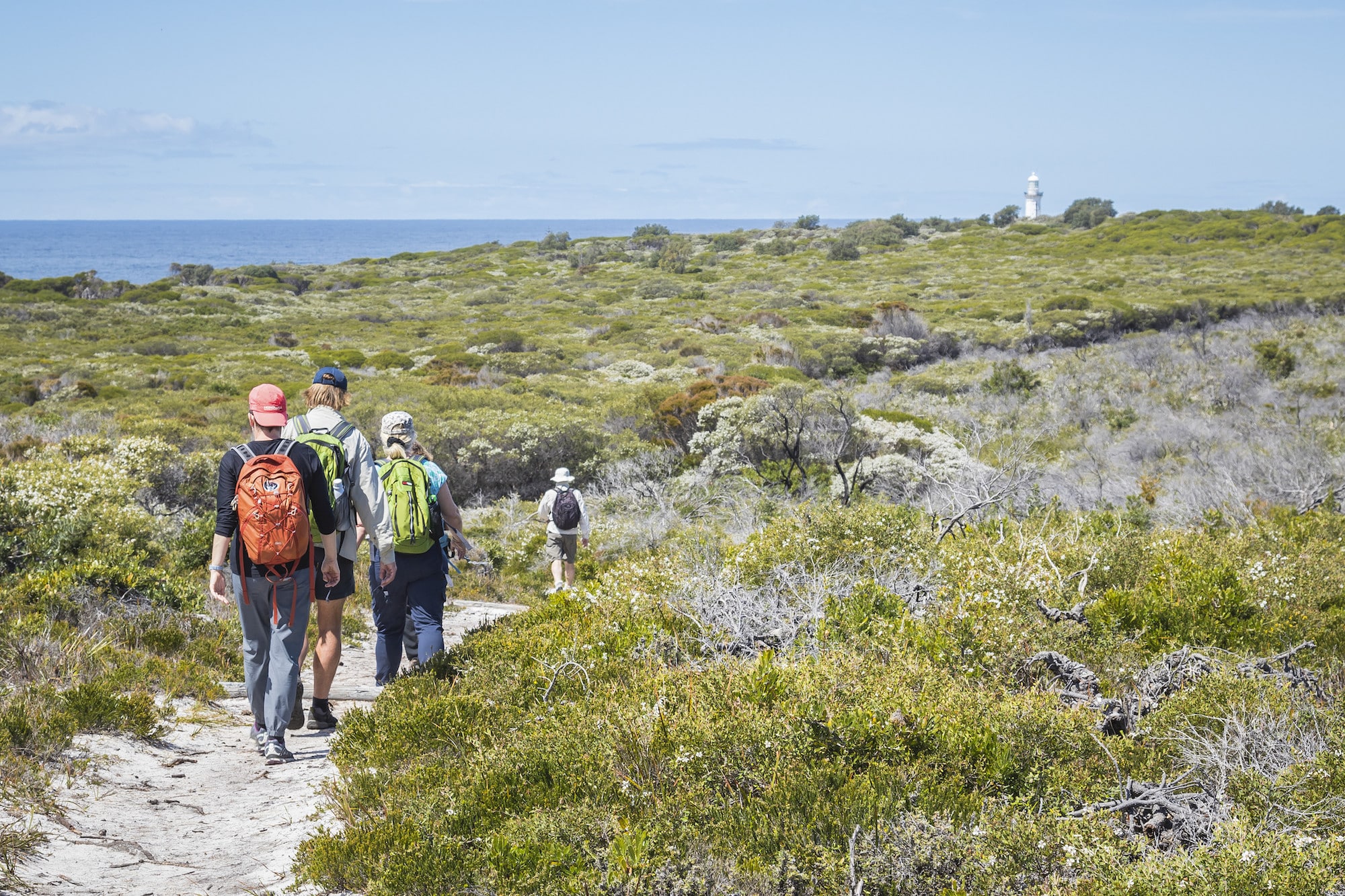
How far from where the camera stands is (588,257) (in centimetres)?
6612

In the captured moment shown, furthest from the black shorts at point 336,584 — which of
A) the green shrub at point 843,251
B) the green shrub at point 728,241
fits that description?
the green shrub at point 728,241

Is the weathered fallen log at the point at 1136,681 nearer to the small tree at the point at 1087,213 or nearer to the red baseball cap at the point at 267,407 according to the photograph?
the red baseball cap at the point at 267,407

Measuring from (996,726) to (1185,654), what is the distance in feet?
5.36

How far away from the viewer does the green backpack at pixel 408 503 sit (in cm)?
513

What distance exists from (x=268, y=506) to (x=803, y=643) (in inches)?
114

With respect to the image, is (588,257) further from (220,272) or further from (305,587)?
(305,587)

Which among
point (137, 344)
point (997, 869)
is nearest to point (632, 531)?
point (997, 869)

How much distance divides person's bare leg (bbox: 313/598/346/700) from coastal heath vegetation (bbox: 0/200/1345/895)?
0.47m

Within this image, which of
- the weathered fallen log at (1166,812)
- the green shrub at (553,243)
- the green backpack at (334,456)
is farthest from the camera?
the green shrub at (553,243)

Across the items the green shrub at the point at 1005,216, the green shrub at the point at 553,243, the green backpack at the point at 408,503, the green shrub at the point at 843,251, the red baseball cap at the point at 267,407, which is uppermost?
the green shrub at the point at 1005,216

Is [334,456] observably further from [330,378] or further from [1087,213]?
[1087,213]

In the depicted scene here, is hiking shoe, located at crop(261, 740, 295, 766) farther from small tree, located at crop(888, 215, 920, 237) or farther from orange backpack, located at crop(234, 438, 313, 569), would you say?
small tree, located at crop(888, 215, 920, 237)

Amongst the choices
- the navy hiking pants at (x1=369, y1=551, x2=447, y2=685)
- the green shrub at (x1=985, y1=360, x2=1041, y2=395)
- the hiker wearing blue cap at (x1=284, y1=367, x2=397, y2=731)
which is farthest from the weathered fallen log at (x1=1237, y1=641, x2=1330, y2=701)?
the green shrub at (x1=985, y1=360, x2=1041, y2=395)

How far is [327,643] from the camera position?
4.81 m
